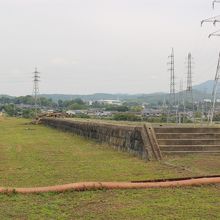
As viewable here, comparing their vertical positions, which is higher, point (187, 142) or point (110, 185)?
point (187, 142)

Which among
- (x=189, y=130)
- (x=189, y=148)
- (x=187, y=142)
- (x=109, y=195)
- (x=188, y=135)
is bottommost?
(x=109, y=195)

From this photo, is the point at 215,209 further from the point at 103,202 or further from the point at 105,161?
the point at 105,161

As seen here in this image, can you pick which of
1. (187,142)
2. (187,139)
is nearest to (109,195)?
(187,142)

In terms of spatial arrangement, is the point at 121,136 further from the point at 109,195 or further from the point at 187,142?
the point at 109,195

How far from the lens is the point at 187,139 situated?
12.7 metres

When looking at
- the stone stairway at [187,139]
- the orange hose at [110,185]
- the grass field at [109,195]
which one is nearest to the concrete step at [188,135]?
the stone stairway at [187,139]

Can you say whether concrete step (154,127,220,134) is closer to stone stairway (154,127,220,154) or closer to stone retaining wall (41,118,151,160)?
stone stairway (154,127,220,154)

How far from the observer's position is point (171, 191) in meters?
6.98

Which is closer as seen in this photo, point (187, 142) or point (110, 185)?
point (110, 185)

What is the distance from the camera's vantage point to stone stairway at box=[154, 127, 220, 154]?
12.3 metres

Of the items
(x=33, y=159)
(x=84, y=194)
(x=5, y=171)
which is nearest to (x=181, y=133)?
(x=33, y=159)

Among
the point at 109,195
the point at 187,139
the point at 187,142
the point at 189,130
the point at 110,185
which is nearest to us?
the point at 109,195

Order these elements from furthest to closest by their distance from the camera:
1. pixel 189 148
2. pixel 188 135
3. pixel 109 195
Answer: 1. pixel 188 135
2. pixel 189 148
3. pixel 109 195

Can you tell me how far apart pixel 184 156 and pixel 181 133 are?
1.19m
